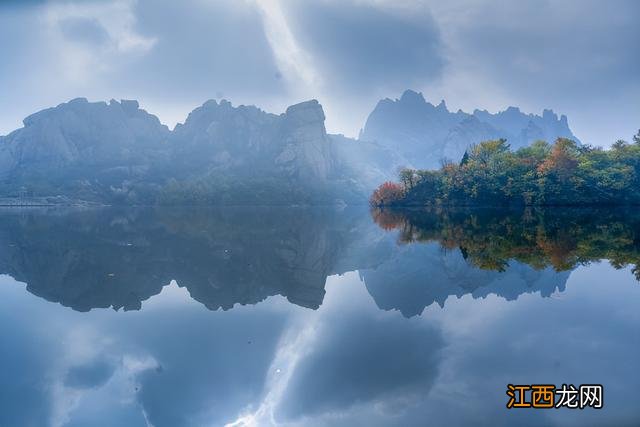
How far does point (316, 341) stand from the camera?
8.34m

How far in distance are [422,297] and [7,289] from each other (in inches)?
543

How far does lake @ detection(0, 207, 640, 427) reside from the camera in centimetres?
580

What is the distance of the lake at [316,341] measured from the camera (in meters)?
5.80

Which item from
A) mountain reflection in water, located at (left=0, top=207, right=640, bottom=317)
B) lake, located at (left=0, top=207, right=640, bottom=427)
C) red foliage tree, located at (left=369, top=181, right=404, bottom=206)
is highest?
red foliage tree, located at (left=369, top=181, right=404, bottom=206)

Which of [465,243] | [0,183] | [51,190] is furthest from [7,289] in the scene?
[0,183]

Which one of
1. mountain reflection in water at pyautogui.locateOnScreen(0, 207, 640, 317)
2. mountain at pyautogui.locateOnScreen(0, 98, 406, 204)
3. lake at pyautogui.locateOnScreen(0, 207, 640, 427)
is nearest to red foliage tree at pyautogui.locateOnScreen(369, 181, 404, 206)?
mountain reflection in water at pyautogui.locateOnScreen(0, 207, 640, 317)

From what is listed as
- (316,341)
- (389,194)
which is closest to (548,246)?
(316,341)

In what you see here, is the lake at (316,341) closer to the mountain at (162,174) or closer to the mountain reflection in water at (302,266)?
the mountain reflection in water at (302,266)

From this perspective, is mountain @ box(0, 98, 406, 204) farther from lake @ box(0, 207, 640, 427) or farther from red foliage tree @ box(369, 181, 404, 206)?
lake @ box(0, 207, 640, 427)

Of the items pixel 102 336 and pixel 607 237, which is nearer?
pixel 102 336

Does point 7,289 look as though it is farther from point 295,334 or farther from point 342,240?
point 342,240

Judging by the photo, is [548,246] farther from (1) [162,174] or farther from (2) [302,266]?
(1) [162,174]

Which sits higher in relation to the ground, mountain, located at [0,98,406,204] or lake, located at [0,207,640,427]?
mountain, located at [0,98,406,204]

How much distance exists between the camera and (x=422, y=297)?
37.7 ft
